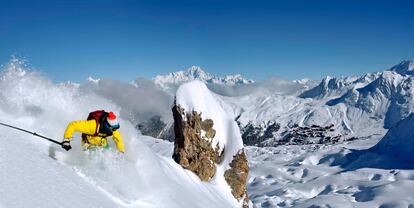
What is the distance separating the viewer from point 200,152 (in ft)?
82.2

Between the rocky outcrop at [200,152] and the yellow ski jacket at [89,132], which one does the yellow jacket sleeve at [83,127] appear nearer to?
the yellow ski jacket at [89,132]

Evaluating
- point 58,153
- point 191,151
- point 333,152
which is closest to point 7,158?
point 58,153

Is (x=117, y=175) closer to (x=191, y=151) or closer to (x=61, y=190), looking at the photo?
(x=61, y=190)

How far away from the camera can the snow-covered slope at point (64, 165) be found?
880cm

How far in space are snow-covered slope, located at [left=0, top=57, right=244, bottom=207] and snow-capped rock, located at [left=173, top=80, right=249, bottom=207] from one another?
4.79 meters

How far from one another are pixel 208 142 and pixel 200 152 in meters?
0.96

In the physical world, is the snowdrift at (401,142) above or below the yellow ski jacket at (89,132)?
below

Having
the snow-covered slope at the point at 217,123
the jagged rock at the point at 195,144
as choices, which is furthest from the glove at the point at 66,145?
the snow-covered slope at the point at 217,123

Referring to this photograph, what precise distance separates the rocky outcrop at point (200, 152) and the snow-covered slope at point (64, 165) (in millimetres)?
4560

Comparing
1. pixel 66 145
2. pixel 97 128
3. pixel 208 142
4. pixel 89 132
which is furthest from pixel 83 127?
pixel 208 142

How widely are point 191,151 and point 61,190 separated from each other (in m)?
15.9

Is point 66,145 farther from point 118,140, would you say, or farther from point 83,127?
point 118,140

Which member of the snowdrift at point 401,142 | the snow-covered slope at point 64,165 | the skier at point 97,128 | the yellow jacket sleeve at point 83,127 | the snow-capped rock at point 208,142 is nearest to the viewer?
the snow-covered slope at point 64,165

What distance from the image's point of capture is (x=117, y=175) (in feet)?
42.3
